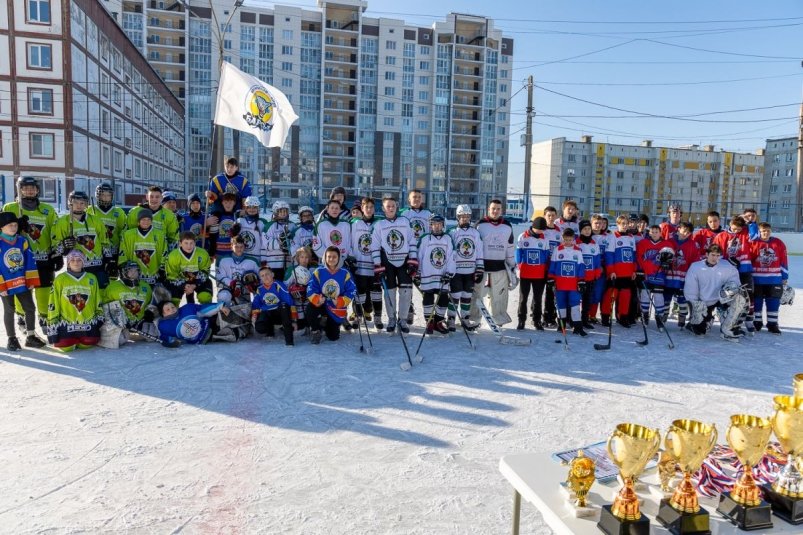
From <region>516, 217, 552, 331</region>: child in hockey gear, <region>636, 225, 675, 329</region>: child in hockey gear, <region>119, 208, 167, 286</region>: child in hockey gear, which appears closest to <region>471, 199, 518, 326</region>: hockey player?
<region>516, 217, 552, 331</region>: child in hockey gear

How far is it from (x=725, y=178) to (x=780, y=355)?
239ft

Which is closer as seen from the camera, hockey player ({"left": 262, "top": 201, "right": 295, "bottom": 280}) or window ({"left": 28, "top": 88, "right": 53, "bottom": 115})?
hockey player ({"left": 262, "top": 201, "right": 295, "bottom": 280})

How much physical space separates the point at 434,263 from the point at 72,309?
3.77m

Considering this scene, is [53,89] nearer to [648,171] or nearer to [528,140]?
[528,140]

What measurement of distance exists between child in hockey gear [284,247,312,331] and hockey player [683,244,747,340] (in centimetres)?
479

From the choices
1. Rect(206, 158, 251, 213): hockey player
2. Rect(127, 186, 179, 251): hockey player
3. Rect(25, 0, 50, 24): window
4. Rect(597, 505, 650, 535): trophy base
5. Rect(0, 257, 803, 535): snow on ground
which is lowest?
Rect(0, 257, 803, 535): snow on ground

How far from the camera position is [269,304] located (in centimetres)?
598

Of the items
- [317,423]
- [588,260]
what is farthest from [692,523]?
[588,260]

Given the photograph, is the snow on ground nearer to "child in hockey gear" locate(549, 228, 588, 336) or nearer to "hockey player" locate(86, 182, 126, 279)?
"child in hockey gear" locate(549, 228, 588, 336)

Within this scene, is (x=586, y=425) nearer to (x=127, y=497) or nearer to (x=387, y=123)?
(x=127, y=497)

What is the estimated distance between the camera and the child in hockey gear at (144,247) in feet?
19.6

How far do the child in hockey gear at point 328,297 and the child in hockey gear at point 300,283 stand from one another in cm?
15

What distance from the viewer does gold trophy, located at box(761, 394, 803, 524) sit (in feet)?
4.74

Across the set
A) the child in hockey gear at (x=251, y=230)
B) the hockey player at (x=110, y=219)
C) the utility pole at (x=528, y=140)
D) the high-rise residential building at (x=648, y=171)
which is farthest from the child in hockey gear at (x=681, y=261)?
the high-rise residential building at (x=648, y=171)
